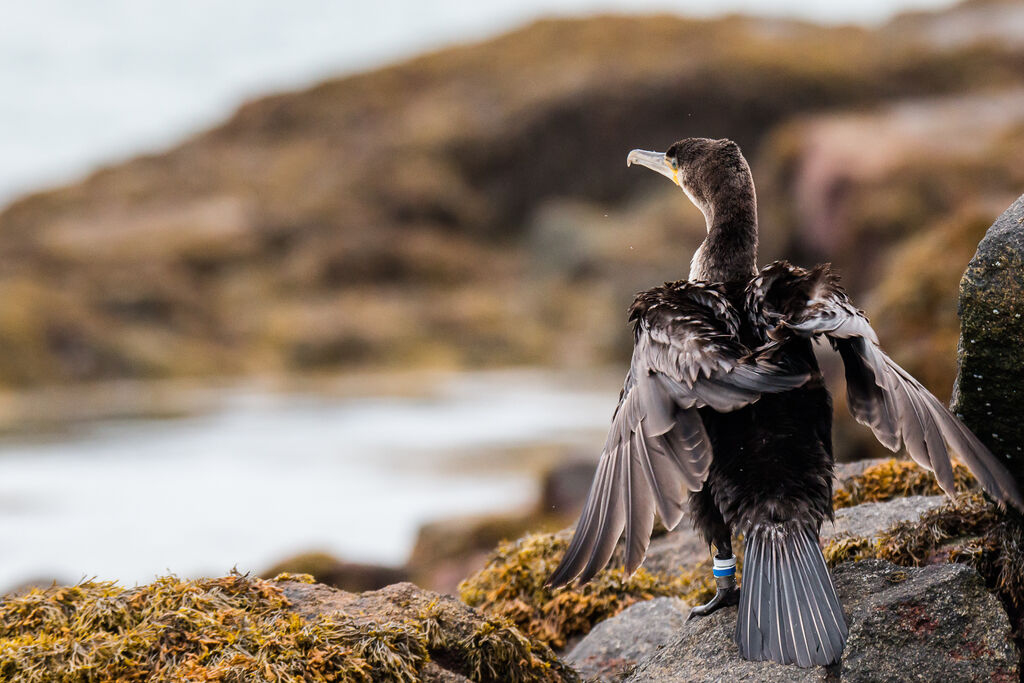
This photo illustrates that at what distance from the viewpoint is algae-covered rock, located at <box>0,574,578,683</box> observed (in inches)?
134

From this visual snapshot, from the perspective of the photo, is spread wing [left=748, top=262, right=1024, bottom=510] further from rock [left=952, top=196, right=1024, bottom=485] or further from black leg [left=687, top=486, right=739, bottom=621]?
black leg [left=687, top=486, right=739, bottom=621]

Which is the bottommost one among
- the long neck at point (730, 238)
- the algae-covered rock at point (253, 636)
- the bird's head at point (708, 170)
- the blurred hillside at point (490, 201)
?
the algae-covered rock at point (253, 636)

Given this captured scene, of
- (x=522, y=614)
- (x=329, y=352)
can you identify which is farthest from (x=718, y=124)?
(x=522, y=614)

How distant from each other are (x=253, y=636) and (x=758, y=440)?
2134mm

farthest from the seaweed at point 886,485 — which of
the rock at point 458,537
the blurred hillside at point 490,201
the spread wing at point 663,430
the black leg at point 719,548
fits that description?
the blurred hillside at point 490,201

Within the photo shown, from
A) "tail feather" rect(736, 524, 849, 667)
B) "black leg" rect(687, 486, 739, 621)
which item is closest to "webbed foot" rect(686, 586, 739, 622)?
"black leg" rect(687, 486, 739, 621)

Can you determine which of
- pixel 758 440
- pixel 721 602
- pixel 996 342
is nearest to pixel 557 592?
pixel 721 602

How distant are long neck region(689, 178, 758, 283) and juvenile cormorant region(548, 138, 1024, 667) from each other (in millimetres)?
602

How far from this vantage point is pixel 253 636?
357 centimetres

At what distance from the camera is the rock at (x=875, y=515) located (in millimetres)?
4574

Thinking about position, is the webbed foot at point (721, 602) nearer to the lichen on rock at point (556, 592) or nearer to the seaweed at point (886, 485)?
the lichen on rock at point (556, 592)

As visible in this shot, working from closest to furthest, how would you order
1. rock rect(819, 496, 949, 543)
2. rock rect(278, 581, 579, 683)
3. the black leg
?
1. rock rect(278, 581, 579, 683)
2. the black leg
3. rock rect(819, 496, 949, 543)

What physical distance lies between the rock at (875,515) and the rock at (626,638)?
0.87 metres

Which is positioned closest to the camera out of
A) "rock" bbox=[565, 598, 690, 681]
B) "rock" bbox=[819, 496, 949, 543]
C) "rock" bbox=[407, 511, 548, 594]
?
"rock" bbox=[565, 598, 690, 681]
